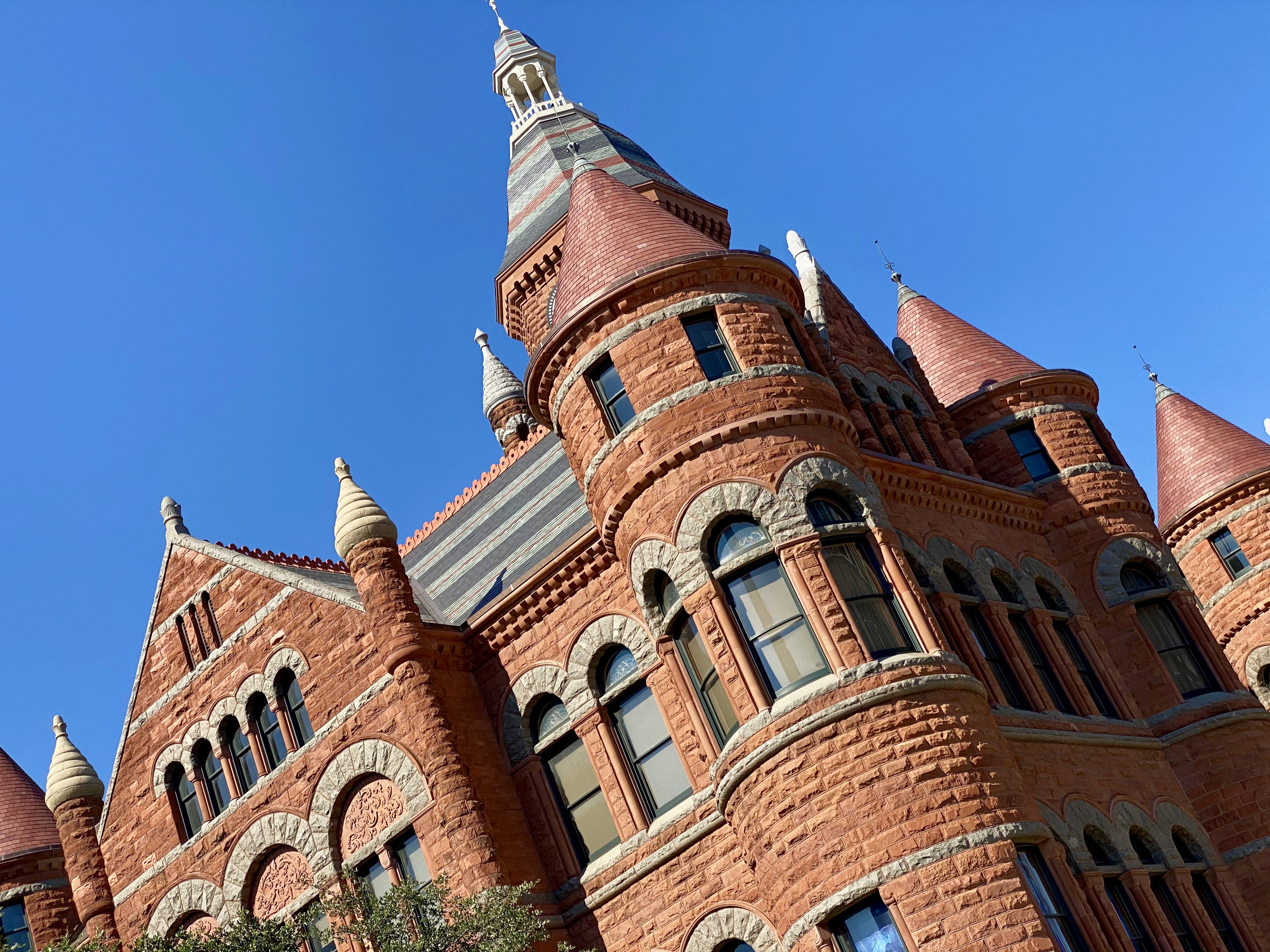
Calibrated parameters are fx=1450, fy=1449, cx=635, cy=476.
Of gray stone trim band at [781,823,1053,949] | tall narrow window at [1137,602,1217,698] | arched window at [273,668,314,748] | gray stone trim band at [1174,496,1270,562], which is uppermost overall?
arched window at [273,668,314,748]

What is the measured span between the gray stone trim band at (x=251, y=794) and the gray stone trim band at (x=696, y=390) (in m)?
4.60

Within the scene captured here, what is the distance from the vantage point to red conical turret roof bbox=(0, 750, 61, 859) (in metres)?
26.9

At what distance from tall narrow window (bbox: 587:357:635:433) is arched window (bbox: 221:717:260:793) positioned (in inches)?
295

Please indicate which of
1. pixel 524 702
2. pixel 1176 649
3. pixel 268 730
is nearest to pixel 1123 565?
pixel 1176 649

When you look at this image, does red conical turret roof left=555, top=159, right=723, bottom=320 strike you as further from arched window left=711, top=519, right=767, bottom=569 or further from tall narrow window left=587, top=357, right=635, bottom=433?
arched window left=711, top=519, right=767, bottom=569

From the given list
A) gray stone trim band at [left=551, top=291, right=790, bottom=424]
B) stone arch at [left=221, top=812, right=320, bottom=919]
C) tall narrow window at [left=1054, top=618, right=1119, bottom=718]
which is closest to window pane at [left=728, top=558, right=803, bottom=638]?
gray stone trim band at [left=551, top=291, right=790, bottom=424]

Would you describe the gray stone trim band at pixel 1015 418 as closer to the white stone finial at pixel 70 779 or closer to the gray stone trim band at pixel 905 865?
the gray stone trim band at pixel 905 865

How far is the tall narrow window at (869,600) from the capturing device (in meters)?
16.8

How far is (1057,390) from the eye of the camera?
2550 cm

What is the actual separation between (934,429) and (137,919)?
14.6 metres

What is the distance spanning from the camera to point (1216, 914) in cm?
1961

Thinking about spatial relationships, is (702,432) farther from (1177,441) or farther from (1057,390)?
(1177,441)

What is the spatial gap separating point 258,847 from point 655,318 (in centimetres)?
941

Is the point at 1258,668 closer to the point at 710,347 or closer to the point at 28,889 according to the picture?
Answer: the point at 710,347
